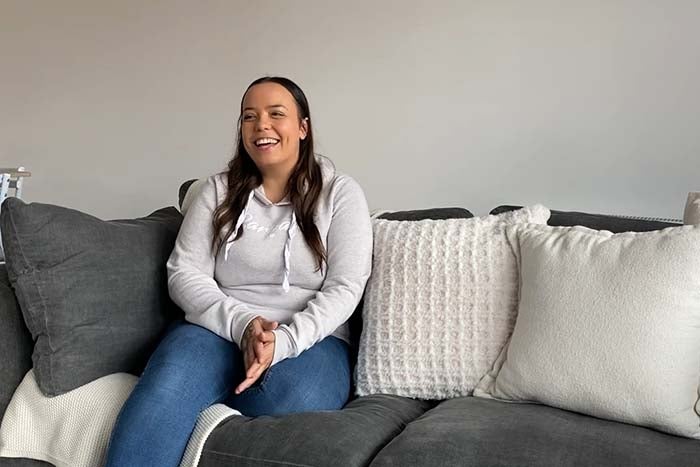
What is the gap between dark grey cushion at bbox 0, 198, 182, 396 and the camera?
1808 millimetres

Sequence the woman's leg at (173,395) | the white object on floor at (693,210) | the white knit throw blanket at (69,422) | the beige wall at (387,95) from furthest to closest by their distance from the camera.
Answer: the beige wall at (387,95), the white object on floor at (693,210), the white knit throw blanket at (69,422), the woman's leg at (173,395)

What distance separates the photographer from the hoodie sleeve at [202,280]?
1.84m

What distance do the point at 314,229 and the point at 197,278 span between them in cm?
30

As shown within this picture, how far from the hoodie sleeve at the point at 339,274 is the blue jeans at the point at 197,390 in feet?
0.19

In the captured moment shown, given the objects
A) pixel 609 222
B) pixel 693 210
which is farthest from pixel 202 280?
pixel 693 210

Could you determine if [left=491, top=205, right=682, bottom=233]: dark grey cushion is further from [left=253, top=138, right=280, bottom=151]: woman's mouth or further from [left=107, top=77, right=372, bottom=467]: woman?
[left=253, top=138, right=280, bottom=151]: woman's mouth

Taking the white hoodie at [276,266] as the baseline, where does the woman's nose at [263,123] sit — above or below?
above

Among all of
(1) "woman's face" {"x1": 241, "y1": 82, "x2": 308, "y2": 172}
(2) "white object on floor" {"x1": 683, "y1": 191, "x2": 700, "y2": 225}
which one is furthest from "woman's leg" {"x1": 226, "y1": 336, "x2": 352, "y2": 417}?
(2) "white object on floor" {"x1": 683, "y1": 191, "x2": 700, "y2": 225}

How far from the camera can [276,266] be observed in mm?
1944

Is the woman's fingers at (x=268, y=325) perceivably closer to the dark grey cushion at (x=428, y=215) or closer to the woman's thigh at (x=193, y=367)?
the woman's thigh at (x=193, y=367)

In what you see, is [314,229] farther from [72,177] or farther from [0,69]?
[0,69]

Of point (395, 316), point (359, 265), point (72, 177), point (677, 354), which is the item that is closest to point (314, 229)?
point (359, 265)

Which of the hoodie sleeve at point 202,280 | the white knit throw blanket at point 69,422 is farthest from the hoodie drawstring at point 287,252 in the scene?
the white knit throw blanket at point 69,422

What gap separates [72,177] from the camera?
334cm
